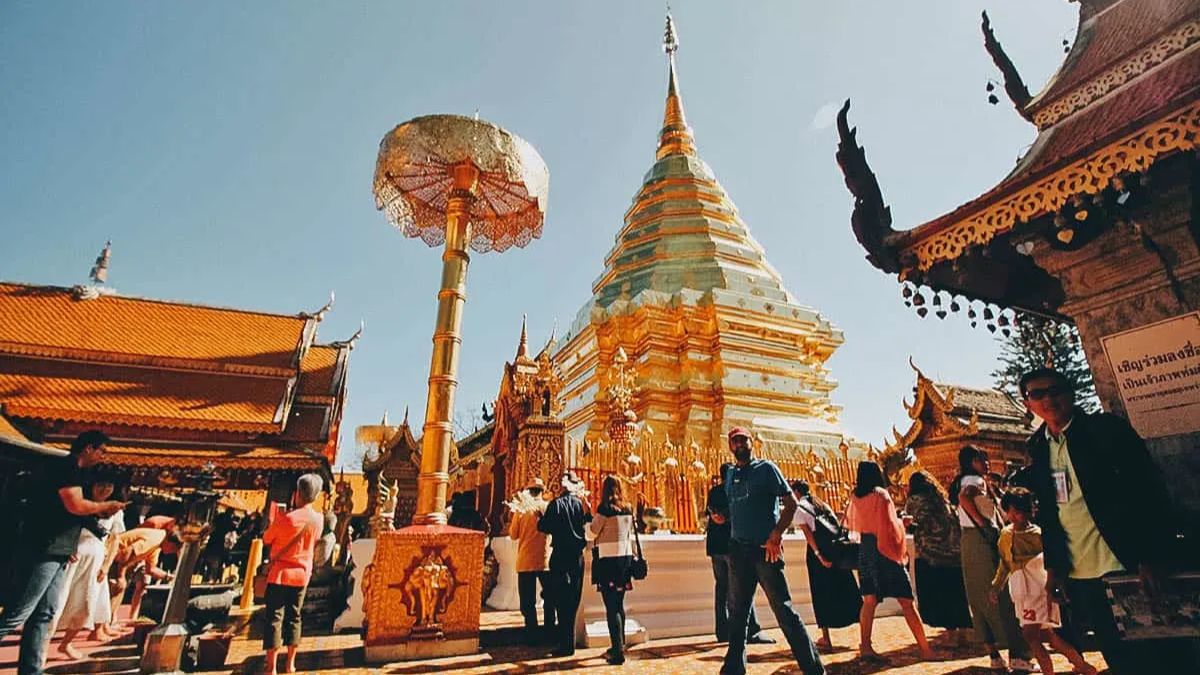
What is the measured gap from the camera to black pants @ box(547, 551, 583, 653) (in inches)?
188

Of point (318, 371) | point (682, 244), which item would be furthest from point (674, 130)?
point (318, 371)

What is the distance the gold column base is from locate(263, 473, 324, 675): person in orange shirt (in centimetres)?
53

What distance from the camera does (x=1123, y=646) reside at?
8.80ft

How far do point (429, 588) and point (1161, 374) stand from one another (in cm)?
509

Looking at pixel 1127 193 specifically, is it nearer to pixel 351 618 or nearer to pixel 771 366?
pixel 351 618

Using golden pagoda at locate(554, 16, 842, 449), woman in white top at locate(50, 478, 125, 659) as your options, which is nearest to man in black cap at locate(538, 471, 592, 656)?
woman in white top at locate(50, 478, 125, 659)

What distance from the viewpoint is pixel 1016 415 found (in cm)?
1453

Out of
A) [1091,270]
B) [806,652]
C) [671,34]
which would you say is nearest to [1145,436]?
[1091,270]

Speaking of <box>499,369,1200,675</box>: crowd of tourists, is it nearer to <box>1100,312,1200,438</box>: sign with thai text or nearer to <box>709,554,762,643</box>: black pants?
<box>709,554,762,643</box>: black pants

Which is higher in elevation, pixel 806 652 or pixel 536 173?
pixel 536 173

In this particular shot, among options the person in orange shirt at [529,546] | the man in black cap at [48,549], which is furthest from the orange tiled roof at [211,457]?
the man in black cap at [48,549]

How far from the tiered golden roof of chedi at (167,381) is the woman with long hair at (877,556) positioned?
1123 cm

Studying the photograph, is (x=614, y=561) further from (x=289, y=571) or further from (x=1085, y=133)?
(x=1085, y=133)

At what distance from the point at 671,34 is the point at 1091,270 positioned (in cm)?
2664
